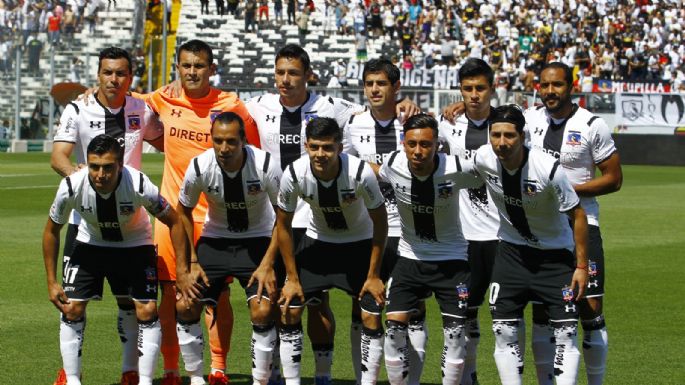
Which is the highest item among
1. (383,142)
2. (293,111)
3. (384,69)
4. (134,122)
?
(384,69)

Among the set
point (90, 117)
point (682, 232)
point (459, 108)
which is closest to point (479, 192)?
point (459, 108)

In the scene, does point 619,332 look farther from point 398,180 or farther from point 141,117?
point 141,117

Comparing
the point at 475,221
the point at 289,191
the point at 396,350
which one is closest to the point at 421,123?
the point at 289,191

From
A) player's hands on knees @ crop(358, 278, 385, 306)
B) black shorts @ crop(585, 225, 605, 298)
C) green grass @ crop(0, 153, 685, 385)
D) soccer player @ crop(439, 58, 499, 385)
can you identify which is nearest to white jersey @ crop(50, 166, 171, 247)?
green grass @ crop(0, 153, 685, 385)

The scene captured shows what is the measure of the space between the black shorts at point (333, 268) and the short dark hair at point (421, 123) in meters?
1.00

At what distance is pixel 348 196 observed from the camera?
916 centimetres

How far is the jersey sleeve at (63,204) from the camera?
936 centimetres

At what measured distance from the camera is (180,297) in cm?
958

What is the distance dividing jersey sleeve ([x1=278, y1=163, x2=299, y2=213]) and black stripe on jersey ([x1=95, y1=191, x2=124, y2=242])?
1.29 m

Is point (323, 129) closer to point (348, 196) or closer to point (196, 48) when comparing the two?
point (348, 196)

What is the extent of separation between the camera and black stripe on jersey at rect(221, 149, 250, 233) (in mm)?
9469

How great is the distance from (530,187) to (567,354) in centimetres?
120

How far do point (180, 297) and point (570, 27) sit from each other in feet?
158

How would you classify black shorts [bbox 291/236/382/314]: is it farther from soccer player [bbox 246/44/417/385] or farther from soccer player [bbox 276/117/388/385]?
soccer player [bbox 246/44/417/385]
